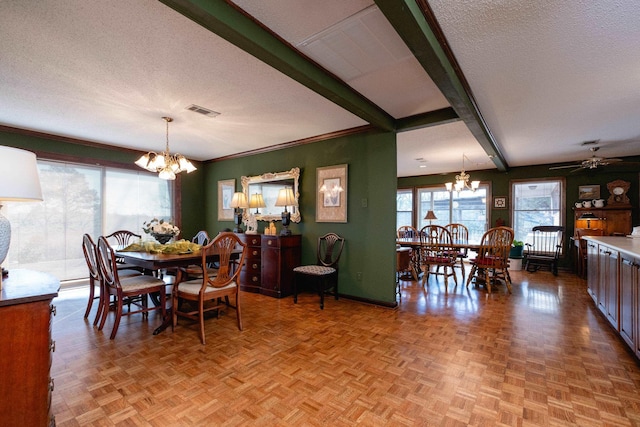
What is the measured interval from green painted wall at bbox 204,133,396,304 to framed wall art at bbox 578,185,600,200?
511cm

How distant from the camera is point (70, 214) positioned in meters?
4.58

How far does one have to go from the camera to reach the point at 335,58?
2.30 meters

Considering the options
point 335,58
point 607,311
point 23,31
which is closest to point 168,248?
point 23,31

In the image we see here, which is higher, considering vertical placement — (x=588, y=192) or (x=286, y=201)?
(x=588, y=192)

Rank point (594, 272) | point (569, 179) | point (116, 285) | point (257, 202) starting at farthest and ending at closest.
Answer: point (569, 179)
point (257, 202)
point (594, 272)
point (116, 285)

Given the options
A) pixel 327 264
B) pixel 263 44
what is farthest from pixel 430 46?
pixel 327 264

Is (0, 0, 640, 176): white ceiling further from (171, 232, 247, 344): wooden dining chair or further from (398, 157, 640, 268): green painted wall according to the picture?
(398, 157, 640, 268): green painted wall

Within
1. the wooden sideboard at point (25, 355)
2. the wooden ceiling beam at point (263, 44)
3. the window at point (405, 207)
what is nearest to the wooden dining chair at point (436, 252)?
the wooden ceiling beam at point (263, 44)

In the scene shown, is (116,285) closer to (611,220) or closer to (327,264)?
(327,264)

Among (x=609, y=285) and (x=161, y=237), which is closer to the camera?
(x=609, y=285)

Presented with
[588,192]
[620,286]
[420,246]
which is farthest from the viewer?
[588,192]

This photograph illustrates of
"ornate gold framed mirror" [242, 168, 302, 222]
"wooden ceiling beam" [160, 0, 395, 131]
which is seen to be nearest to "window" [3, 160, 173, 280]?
"ornate gold framed mirror" [242, 168, 302, 222]

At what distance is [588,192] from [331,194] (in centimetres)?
568

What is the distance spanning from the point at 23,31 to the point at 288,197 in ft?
10.0
